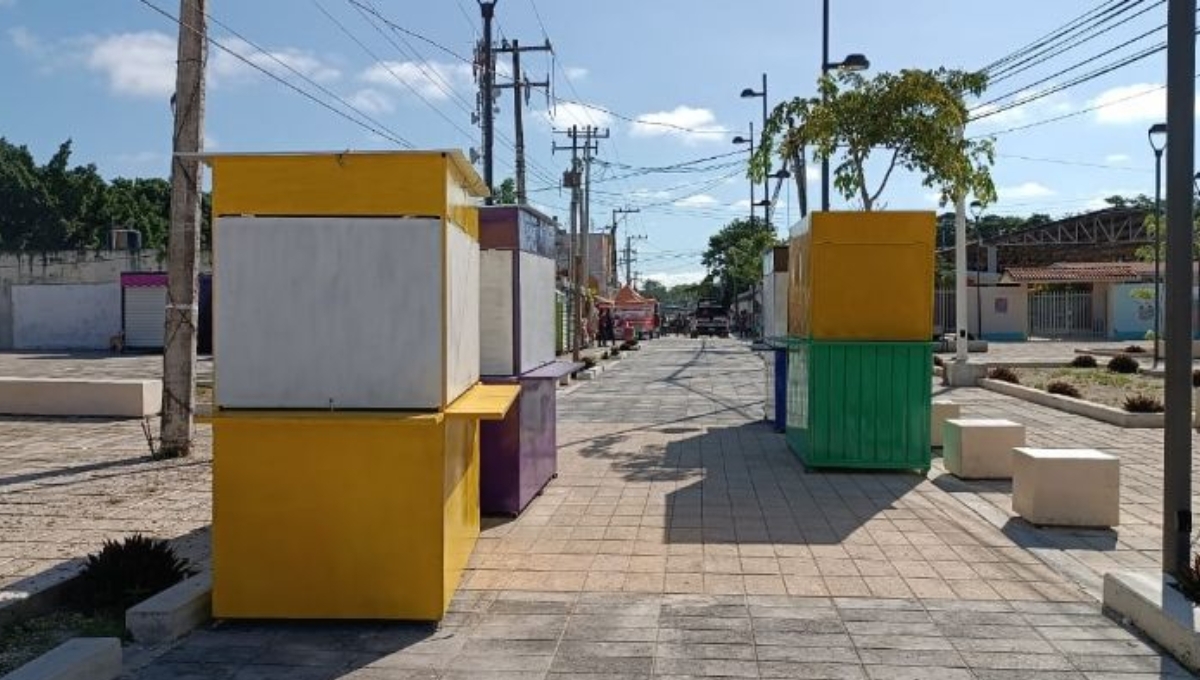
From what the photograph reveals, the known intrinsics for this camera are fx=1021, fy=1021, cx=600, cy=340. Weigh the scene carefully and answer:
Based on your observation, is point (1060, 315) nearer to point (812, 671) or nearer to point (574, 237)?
point (574, 237)

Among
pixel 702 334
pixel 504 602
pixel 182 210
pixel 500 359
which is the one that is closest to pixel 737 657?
pixel 504 602

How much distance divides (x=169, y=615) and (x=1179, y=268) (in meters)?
5.51

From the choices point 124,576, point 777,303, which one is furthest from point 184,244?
point 777,303

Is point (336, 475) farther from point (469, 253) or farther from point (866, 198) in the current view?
point (866, 198)

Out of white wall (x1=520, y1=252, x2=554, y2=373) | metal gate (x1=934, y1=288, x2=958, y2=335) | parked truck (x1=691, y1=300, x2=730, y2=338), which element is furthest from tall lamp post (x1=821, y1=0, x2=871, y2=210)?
parked truck (x1=691, y1=300, x2=730, y2=338)

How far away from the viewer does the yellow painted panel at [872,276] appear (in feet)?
33.0

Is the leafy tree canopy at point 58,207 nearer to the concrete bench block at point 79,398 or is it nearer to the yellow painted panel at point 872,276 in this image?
the concrete bench block at point 79,398

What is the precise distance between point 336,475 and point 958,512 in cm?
533

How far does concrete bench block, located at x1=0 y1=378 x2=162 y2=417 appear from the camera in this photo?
15039mm

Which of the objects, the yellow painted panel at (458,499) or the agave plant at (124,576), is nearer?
the yellow painted panel at (458,499)

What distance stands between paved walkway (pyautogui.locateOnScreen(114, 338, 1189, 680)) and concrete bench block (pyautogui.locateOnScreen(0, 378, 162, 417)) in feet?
27.8

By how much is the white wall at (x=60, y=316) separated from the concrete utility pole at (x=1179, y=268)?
4648cm

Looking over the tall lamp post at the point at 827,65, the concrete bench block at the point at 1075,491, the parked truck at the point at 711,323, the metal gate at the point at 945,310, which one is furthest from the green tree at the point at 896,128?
the parked truck at the point at 711,323

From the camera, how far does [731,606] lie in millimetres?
5637
